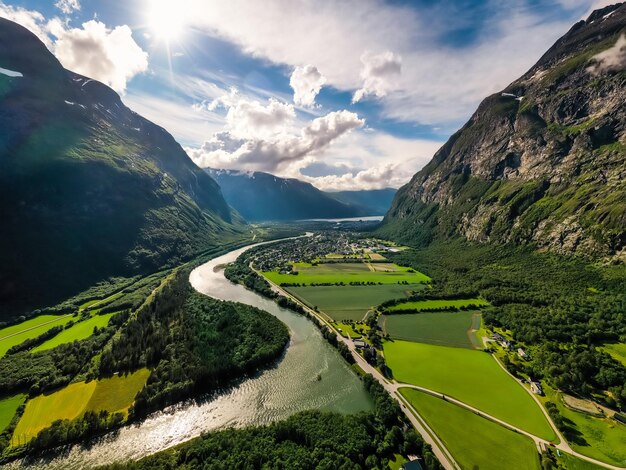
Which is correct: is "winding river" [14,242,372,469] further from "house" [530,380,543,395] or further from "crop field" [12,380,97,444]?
"house" [530,380,543,395]

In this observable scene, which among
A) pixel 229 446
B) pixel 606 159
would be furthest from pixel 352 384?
pixel 606 159

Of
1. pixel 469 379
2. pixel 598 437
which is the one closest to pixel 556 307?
pixel 469 379

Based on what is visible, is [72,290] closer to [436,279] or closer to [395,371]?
[395,371]

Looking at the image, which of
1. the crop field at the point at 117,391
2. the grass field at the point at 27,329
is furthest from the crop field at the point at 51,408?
the grass field at the point at 27,329

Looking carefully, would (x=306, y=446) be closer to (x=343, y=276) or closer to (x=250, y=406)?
(x=250, y=406)

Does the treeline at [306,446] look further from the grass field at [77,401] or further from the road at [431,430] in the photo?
the grass field at [77,401]

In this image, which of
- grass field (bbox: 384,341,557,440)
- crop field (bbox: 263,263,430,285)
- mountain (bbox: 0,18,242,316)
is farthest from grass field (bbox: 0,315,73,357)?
grass field (bbox: 384,341,557,440)
